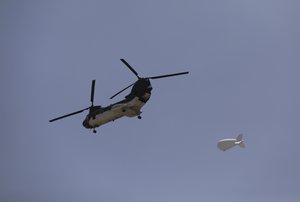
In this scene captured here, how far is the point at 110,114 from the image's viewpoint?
10762 centimetres

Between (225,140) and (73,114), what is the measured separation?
3798cm

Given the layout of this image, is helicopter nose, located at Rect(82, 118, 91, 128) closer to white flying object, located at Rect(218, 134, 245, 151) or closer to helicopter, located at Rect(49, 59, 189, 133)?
helicopter, located at Rect(49, 59, 189, 133)

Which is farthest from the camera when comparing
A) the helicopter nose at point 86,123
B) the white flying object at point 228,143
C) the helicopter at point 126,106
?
the white flying object at point 228,143

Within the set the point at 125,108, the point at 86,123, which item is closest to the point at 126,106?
the point at 125,108

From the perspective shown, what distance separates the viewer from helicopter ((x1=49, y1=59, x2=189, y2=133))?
332 feet

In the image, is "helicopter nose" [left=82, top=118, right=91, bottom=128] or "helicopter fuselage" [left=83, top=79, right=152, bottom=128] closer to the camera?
"helicopter fuselage" [left=83, top=79, right=152, bottom=128]

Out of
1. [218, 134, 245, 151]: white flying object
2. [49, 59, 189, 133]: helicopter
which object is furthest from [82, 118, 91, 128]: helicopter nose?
[218, 134, 245, 151]: white flying object

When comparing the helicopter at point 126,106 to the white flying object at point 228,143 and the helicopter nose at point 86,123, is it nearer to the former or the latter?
the helicopter nose at point 86,123

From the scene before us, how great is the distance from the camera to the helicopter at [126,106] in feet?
332

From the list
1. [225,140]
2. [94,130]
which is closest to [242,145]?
[225,140]

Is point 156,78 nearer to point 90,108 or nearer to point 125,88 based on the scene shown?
point 125,88

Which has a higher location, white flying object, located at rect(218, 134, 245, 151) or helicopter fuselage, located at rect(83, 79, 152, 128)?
helicopter fuselage, located at rect(83, 79, 152, 128)

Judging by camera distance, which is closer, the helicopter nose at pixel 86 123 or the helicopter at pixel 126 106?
the helicopter at pixel 126 106

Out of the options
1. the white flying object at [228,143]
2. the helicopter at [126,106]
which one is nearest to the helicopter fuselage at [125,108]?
the helicopter at [126,106]
